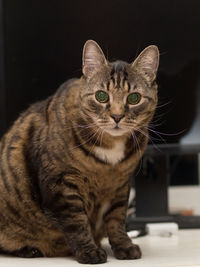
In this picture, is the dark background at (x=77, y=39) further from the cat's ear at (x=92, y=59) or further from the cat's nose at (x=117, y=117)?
the cat's nose at (x=117, y=117)

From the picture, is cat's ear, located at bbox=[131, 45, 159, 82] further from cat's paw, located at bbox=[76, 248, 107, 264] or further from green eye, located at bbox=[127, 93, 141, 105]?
cat's paw, located at bbox=[76, 248, 107, 264]

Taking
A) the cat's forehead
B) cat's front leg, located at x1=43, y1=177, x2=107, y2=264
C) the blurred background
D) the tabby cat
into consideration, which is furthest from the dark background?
cat's front leg, located at x1=43, y1=177, x2=107, y2=264

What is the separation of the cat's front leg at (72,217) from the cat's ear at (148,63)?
350 mm

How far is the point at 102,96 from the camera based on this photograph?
49.8 inches

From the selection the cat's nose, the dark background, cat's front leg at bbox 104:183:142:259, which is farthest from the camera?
the dark background

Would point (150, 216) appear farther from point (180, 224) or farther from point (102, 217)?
point (102, 217)

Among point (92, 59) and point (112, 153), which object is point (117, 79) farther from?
point (112, 153)

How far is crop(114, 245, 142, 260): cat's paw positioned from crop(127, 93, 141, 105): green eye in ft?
1.32

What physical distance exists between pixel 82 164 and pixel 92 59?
0.29m

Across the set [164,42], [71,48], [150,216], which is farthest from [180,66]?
[150,216]

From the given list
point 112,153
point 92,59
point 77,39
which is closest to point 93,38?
point 77,39

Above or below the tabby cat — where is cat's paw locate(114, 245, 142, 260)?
below

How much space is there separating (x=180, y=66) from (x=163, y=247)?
0.71 metres

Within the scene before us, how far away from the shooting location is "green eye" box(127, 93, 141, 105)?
127 centimetres
